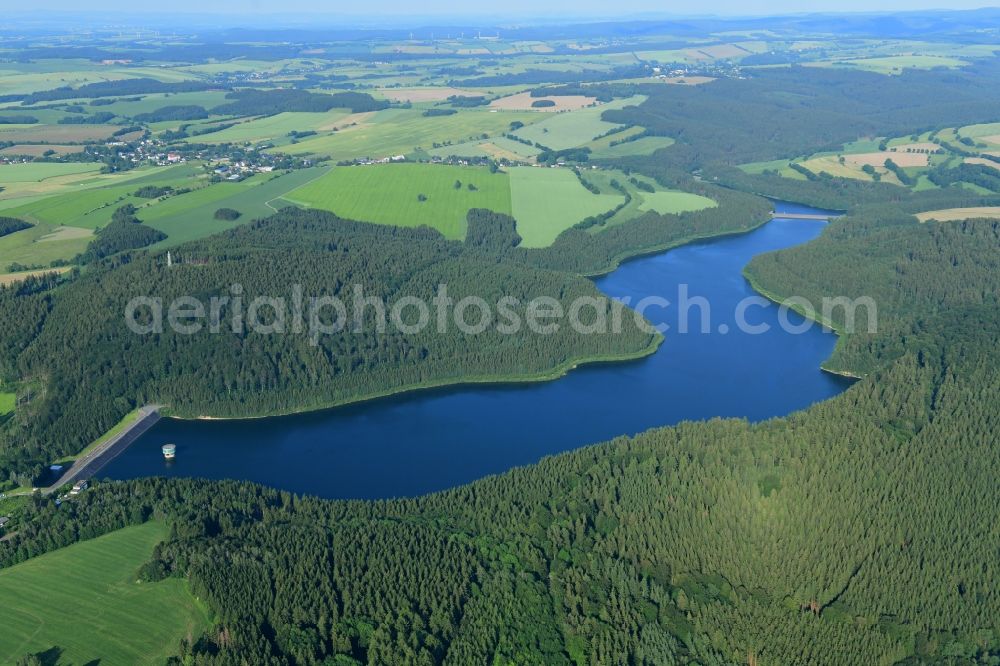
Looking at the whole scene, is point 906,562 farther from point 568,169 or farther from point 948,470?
point 568,169

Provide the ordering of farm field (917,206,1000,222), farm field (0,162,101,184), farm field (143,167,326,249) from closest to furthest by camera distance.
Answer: farm field (143,167,326,249), farm field (917,206,1000,222), farm field (0,162,101,184)

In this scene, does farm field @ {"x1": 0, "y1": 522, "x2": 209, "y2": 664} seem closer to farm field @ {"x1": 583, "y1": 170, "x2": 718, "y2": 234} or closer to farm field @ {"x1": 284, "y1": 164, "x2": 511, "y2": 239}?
farm field @ {"x1": 284, "y1": 164, "x2": 511, "y2": 239}

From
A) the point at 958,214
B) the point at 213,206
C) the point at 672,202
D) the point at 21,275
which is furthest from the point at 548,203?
the point at 21,275

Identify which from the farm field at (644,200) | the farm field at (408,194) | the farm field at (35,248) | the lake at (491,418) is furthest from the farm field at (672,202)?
the farm field at (35,248)

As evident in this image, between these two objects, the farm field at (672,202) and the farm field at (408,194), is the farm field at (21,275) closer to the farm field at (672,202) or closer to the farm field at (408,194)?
the farm field at (408,194)

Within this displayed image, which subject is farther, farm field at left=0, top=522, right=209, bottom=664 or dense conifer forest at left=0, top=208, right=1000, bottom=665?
dense conifer forest at left=0, top=208, right=1000, bottom=665

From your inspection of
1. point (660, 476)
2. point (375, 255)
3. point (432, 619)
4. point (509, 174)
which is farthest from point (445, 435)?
point (509, 174)

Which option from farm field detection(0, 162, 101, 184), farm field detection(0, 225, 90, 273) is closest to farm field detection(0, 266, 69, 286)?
farm field detection(0, 225, 90, 273)
